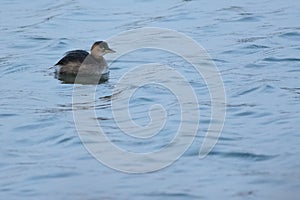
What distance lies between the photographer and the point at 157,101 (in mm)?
12125

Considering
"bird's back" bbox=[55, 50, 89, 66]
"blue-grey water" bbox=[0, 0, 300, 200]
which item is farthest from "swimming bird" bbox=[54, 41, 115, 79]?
"blue-grey water" bbox=[0, 0, 300, 200]

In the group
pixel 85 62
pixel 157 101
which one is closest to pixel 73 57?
pixel 85 62

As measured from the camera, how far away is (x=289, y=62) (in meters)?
14.0

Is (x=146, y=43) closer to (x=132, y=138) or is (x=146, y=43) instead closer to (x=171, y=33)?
(x=171, y=33)

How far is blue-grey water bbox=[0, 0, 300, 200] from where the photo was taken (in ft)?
29.1

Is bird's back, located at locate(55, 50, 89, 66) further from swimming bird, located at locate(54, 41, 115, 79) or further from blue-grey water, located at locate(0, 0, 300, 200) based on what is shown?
blue-grey water, located at locate(0, 0, 300, 200)

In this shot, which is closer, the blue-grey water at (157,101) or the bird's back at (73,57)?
the blue-grey water at (157,101)

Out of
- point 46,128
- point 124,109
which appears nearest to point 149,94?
point 124,109

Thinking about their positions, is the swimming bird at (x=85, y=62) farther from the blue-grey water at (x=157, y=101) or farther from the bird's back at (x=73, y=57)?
the blue-grey water at (x=157, y=101)

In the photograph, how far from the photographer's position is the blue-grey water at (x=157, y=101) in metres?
8.88

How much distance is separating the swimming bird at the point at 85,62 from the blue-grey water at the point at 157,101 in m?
0.23

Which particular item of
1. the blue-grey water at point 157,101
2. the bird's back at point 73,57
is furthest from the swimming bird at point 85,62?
the blue-grey water at point 157,101

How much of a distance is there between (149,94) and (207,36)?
3533 millimetres

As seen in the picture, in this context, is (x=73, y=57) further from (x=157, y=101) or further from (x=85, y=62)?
(x=157, y=101)
